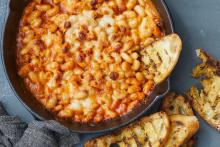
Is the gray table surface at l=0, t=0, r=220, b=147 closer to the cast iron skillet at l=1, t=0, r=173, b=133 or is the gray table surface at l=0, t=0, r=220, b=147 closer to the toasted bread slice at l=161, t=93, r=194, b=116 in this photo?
the toasted bread slice at l=161, t=93, r=194, b=116

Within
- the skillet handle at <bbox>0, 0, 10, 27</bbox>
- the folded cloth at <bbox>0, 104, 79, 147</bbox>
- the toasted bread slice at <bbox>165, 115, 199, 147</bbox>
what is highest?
the skillet handle at <bbox>0, 0, 10, 27</bbox>

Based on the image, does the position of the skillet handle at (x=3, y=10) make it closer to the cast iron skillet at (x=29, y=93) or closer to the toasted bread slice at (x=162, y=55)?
the cast iron skillet at (x=29, y=93)

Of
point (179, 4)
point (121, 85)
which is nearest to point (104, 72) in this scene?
point (121, 85)

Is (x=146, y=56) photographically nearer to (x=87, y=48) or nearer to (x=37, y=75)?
(x=87, y=48)

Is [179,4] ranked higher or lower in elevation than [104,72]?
higher

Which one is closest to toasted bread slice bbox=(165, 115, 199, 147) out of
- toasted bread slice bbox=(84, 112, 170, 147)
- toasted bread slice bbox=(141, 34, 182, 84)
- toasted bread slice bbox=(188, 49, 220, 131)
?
toasted bread slice bbox=(84, 112, 170, 147)

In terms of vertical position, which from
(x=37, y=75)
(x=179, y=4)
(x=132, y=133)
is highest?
(x=179, y=4)
